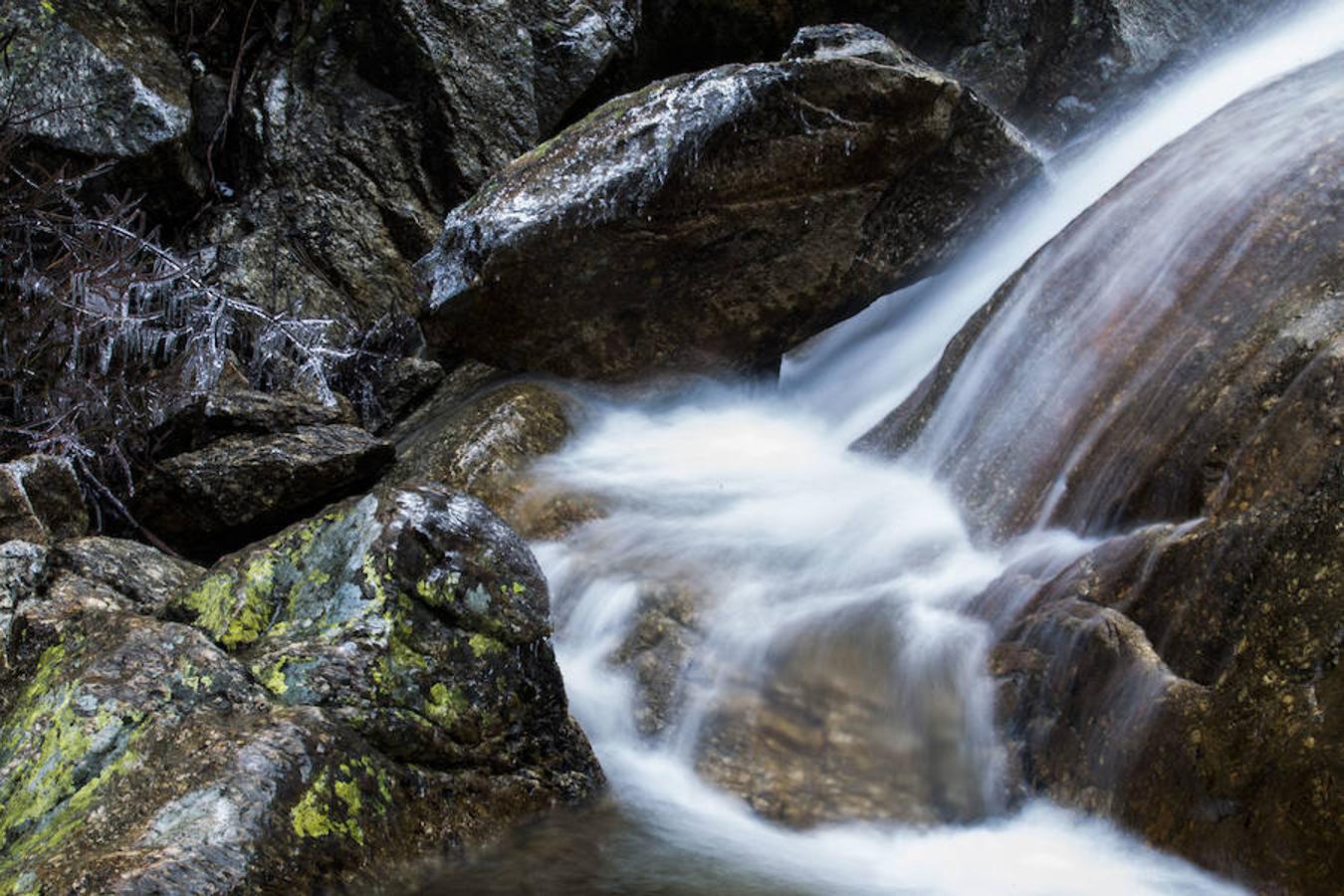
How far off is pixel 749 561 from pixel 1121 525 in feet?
5.66

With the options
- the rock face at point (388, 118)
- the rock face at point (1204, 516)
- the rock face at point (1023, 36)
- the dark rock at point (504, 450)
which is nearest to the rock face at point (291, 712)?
the rock face at point (1204, 516)

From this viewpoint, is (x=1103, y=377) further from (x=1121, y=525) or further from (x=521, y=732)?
(x=521, y=732)

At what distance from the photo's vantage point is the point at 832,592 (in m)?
5.16

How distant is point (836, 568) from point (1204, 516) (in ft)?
5.73

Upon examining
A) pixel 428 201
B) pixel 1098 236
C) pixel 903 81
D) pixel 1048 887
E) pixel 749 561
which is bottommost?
pixel 1048 887

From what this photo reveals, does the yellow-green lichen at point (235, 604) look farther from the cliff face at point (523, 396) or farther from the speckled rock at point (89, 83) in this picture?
the speckled rock at point (89, 83)

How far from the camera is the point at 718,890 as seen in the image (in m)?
3.44

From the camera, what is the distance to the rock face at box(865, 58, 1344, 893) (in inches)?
131

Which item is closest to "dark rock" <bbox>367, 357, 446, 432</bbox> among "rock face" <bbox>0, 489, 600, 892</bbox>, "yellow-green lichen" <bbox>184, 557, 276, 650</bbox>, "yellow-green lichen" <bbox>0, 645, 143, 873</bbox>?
"rock face" <bbox>0, 489, 600, 892</bbox>

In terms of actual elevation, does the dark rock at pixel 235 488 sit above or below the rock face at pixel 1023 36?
below

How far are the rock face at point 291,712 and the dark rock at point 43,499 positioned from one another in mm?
325

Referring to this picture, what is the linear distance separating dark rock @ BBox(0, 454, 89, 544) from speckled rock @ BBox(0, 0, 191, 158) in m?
3.65

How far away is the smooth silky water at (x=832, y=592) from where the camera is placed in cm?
363

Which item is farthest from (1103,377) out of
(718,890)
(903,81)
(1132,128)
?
(1132,128)
